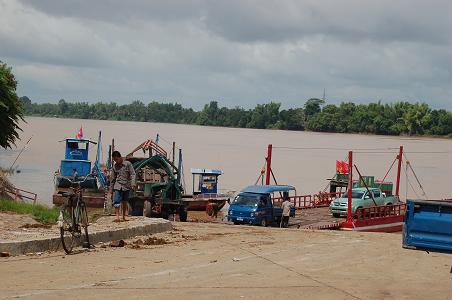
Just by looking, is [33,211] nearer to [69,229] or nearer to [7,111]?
[69,229]

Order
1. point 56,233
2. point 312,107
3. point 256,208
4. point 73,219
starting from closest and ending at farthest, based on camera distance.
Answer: point 73,219, point 56,233, point 256,208, point 312,107

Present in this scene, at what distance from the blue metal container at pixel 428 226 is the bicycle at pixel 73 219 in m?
5.23

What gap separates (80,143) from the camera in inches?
1571

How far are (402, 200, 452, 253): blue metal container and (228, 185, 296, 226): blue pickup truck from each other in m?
15.4

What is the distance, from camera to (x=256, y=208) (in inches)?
974

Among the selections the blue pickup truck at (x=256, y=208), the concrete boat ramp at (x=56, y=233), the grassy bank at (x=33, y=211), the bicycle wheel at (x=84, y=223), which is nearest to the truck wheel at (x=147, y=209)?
the blue pickup truck at (x=256, y=208)

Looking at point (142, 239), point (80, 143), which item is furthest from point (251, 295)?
point (80, 143)

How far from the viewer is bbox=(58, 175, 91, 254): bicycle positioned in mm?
10773

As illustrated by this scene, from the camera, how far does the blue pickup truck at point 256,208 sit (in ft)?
80.7

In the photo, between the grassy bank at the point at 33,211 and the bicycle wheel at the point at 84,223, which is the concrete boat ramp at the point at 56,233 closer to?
the bicycle wheel at the point at 84,223

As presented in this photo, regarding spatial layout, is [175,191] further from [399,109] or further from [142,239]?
[399,109]

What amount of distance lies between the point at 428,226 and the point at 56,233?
627cm

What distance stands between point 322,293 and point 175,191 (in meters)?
17.5

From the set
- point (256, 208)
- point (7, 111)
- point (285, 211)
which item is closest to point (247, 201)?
point (256, 208)
